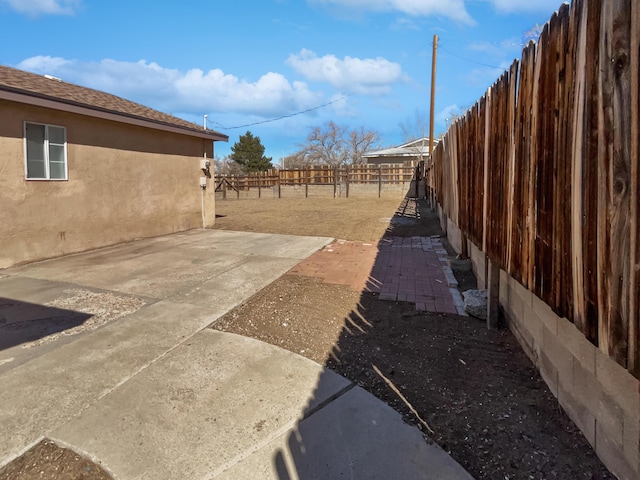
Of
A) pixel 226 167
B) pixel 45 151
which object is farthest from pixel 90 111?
pixel 226 167

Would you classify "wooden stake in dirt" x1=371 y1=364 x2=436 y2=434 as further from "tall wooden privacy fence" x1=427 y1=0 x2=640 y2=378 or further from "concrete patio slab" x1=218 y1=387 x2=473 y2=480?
"tall wooden privacy fence" x1=427 y1=0 x2=640 y2=378

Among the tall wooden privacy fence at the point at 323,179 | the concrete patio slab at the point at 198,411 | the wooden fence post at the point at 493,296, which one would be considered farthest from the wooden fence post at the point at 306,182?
the concrete patio slab at the point at 198,411

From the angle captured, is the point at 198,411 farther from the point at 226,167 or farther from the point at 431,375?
the point at 226,167

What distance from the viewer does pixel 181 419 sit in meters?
2.44

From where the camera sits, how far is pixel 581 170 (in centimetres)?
176

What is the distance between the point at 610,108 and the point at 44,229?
337 inches

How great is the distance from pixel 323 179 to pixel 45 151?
20.2 metres

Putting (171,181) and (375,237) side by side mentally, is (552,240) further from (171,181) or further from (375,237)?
(171,181)

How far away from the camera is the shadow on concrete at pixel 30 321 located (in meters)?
3.58

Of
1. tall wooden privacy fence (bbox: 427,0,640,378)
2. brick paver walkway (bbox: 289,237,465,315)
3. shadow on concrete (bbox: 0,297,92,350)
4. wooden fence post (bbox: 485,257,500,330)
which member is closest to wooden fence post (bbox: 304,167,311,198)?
brick paver walkway (bbox: 289,237,465,315)

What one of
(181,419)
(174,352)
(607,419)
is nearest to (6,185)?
(174,352)

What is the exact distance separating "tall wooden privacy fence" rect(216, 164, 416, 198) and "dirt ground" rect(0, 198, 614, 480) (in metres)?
19.2

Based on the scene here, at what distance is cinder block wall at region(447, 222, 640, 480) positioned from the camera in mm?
1737

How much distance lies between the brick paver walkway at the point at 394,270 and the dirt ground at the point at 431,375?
0.26 meters
